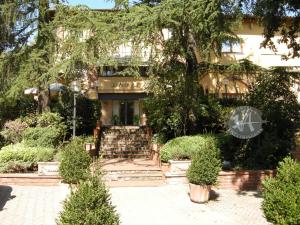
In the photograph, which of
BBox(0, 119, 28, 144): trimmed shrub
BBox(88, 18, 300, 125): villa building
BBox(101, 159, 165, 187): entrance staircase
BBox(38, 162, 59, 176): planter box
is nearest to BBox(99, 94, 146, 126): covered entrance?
BBox(88, 18, 300, 125): villa building

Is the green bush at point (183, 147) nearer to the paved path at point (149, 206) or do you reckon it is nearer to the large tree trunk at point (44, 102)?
the paved path at point (149, 206)

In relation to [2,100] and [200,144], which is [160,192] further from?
[2,100]

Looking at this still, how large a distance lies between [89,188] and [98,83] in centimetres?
2429

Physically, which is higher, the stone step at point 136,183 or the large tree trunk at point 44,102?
the large tree trunk at point 44,102

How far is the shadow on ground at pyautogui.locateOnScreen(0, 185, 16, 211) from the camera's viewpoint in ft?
43.9

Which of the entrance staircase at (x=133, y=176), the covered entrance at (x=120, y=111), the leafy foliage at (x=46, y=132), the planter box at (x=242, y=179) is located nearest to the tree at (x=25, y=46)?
the leafy foliage at (x=46, y=132)

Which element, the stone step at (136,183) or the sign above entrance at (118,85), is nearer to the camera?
the stone step at (136,183)

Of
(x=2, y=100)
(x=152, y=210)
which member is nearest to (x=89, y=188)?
(x=152, y=210)

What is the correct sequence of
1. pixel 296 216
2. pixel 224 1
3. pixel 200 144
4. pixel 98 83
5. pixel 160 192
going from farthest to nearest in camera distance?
pixel 98 83
pixel 200 144
pixel 160 192
pixel 224 1
pixel 296 216

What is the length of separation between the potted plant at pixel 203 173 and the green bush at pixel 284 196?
3570mm

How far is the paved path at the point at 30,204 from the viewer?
1168cm

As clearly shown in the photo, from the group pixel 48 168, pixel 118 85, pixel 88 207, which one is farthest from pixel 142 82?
pixel 88 207

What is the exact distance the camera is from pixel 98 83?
104 feet

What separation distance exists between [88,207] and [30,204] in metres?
6.26
